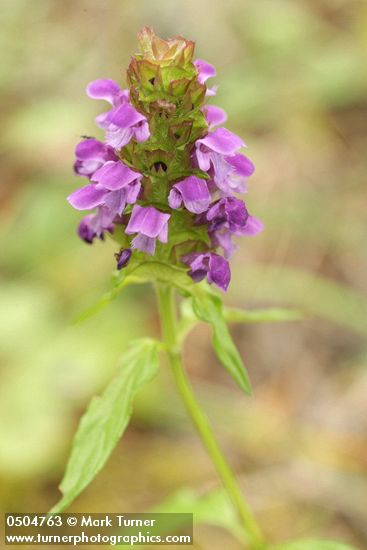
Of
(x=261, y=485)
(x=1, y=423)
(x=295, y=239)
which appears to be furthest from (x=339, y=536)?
(x=295, y=239)

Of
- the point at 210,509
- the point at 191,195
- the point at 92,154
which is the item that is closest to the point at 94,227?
the point at 92,154

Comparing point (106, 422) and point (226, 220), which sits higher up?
point (226, 220)

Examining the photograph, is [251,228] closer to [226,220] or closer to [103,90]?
[226,220]

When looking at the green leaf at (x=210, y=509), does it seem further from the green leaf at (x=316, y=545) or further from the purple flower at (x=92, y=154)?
the purple flower at (x=92, y=154)

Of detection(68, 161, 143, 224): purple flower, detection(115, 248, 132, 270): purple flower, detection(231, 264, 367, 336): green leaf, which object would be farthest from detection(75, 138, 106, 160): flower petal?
detection(231, 264, 367, 336): green leaf

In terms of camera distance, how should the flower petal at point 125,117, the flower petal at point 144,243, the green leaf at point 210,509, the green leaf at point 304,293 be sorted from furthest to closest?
1. the green leaf at point 304,293
2. the green leaf at point 210,509
3. the flower petal at point 144,243
4. the flower petal at point 125,117

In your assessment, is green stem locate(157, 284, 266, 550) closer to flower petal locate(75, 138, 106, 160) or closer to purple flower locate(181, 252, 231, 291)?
purple flower locate(181, 252, 231, 291)

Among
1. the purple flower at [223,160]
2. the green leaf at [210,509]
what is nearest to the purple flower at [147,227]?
the purple flower at [223,160]
